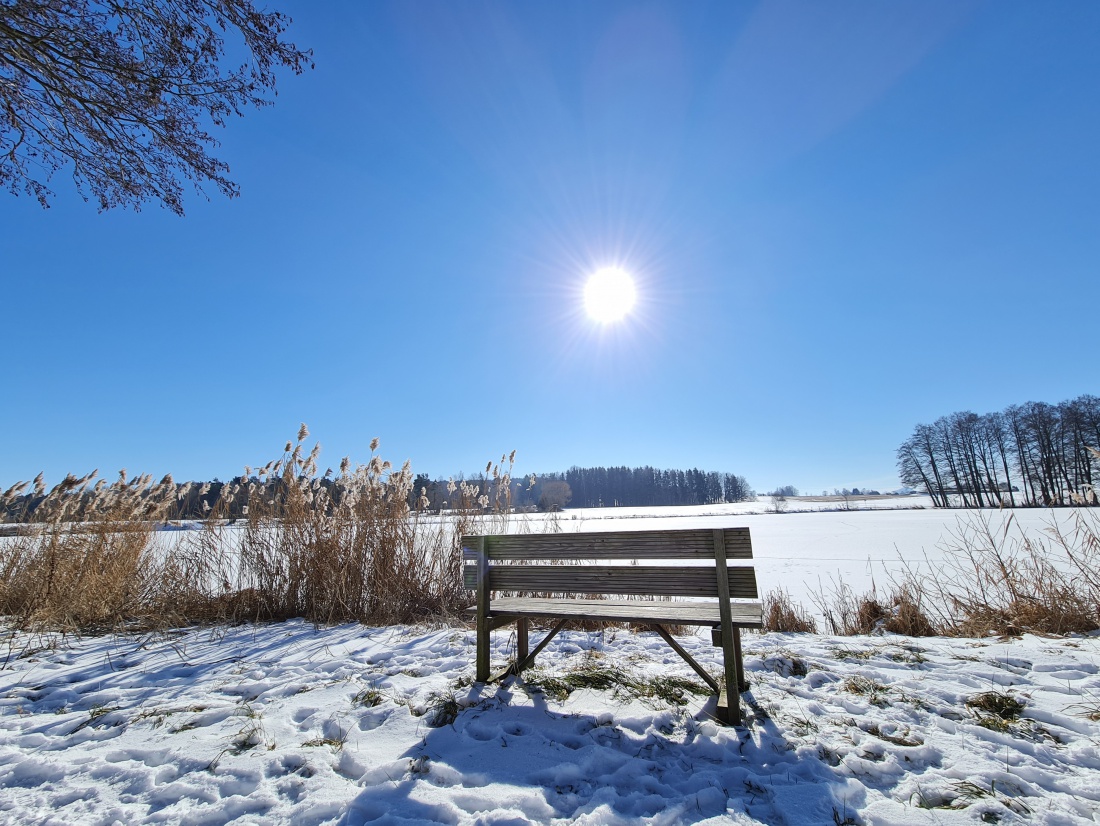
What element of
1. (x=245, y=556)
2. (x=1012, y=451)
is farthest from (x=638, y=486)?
(x=245, y=556)

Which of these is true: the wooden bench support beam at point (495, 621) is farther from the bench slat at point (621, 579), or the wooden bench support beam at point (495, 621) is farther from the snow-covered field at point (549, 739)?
the snow-covered field at point (549, 739)

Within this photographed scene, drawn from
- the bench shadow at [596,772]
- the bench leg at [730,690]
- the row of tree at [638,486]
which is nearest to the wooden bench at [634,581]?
the bench leg at [730,690]

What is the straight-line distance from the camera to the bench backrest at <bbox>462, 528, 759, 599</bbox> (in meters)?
2.75

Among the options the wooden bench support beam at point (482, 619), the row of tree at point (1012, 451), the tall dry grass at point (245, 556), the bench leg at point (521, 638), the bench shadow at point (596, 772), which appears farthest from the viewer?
the row of tree at point (1012, 451)

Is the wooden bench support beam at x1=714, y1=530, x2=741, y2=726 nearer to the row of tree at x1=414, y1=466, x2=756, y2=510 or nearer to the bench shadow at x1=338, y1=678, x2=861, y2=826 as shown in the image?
the bench shadow at x1=338, y1=678, x2=861, y2=826

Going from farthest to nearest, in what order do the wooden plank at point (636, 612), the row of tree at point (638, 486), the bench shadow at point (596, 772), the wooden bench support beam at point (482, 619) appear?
the row of tree at point (638, 486)
the wooden bench support beam at point (482, 619)
the wooden plank at point (636, 612)
the bench shadow at point (596, 772)

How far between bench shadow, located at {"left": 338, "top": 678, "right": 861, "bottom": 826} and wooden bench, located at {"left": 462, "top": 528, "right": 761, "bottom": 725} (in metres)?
0.36

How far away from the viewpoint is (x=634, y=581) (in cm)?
293

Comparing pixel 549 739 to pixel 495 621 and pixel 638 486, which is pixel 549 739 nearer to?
pixel 495 621

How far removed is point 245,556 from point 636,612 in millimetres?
5061

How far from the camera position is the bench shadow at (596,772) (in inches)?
75.4

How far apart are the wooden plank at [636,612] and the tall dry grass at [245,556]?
2.44 metres

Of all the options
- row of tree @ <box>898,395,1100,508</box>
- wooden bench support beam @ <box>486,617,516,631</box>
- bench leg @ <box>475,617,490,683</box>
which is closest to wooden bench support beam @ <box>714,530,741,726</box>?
wooden bench support beam @ <box>486,617,516,631</box>

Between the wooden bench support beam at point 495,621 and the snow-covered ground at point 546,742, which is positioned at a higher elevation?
the wooden bench support beam at point 495,621
